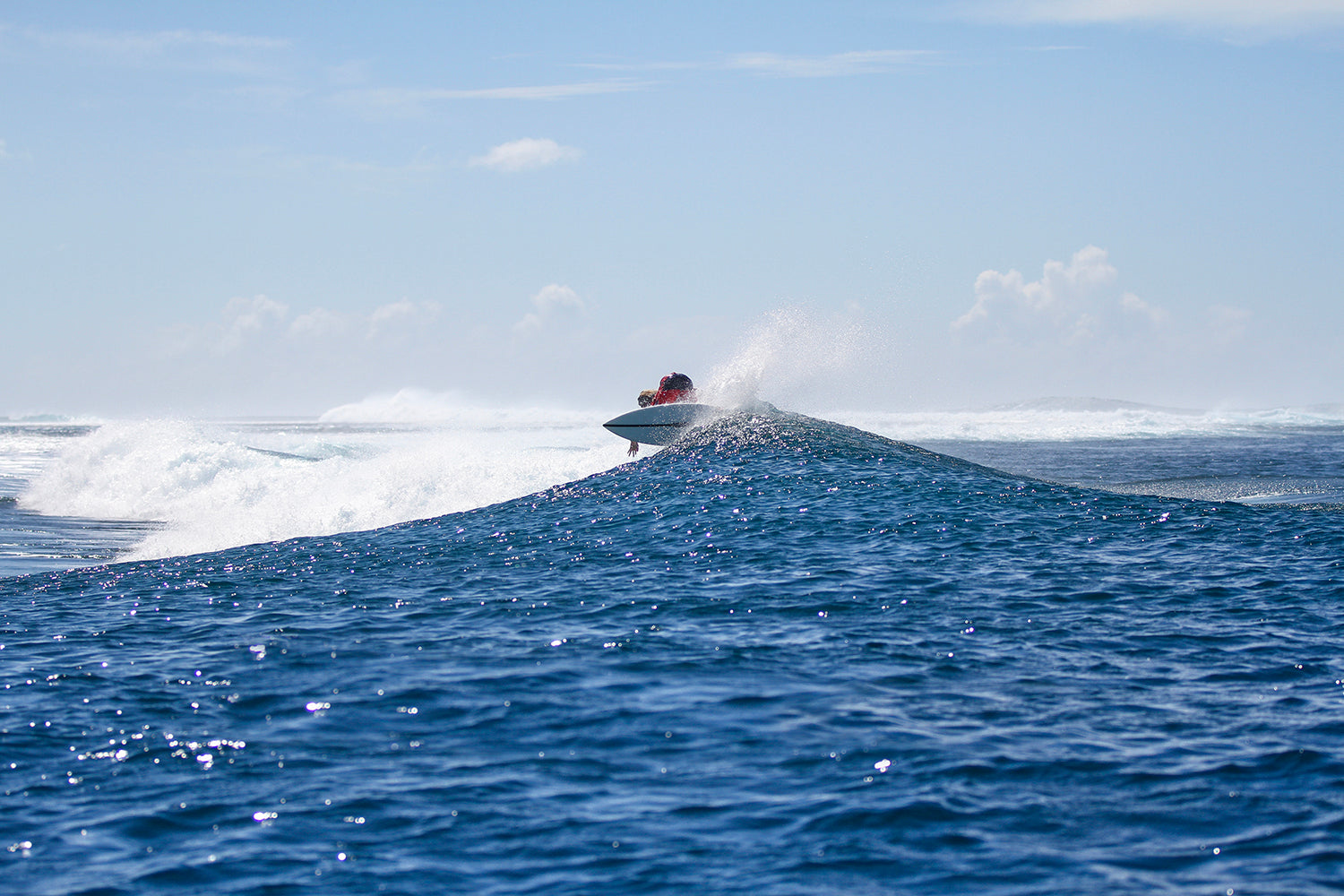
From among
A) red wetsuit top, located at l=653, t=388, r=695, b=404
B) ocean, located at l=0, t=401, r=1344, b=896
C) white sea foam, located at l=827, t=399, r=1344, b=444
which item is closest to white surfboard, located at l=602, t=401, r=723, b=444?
red wetsuit top, located at l=653, t=388, r=695, b=404

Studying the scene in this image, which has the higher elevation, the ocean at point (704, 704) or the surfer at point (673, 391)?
the surfer at point (673, 391)

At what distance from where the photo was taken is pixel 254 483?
107 feet

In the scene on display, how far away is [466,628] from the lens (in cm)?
984

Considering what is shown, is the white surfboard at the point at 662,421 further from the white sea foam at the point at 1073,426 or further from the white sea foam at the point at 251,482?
the white sea foam at the point at 1073,426

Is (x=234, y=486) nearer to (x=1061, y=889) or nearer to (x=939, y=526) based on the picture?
(x=939, y=526)

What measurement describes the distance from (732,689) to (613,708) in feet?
3.07

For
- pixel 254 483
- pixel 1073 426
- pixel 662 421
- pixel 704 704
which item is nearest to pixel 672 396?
pixel 662 421

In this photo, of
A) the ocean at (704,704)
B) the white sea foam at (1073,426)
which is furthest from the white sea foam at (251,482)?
the white sea foam at (1073,426)

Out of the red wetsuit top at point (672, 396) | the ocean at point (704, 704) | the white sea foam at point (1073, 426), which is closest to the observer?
the ocean at point (704, 704)

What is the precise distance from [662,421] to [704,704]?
17396mm

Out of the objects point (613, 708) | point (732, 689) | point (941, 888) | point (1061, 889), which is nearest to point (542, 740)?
point (613, 708)

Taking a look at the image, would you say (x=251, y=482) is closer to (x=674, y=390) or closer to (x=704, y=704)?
(x=674, y=390)

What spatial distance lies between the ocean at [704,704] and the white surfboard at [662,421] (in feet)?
25.4

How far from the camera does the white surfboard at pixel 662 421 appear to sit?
2456cm
